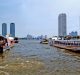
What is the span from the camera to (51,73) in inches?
997

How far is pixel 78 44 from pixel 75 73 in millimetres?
37223

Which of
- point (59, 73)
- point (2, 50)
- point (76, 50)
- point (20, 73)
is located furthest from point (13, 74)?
point (76, 50)

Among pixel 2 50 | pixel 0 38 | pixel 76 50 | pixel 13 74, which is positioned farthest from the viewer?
pixel 0 38

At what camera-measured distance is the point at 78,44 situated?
61.9 meters

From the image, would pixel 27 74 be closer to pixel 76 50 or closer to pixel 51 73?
pixel 51 73

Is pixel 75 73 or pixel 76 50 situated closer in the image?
pixel 75 73

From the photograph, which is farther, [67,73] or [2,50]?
[2,50]

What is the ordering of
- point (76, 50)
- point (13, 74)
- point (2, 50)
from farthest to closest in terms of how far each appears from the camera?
point (76, 50), point (2, 50), point (13, 74)

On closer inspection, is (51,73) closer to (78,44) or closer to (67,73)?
(67,73)

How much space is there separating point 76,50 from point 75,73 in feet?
114

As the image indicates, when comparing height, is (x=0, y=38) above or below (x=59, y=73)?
above

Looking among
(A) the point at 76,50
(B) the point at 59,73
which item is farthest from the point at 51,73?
(A) the point at 76,50

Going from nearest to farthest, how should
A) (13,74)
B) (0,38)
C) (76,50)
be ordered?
(13,74) → (76,50) → (0,38)

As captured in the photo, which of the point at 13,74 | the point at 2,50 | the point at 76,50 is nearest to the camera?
the point at 13,74
